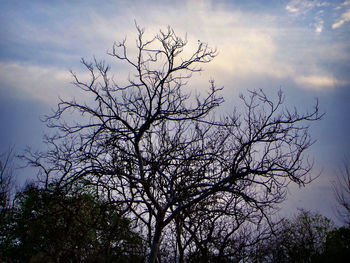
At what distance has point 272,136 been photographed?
10016 mm

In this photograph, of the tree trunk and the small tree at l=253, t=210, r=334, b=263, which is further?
the small tree at l=253, t=210, r=334, b=263

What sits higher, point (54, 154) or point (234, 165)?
point (54, 154)

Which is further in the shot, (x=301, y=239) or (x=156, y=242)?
(x=301, y=239)

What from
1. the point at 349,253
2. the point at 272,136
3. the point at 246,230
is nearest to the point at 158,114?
the point at 272,136

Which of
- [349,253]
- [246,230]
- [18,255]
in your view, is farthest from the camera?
[18,255]

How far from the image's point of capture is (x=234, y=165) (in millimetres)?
9070

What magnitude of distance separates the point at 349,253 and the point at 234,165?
284 inches

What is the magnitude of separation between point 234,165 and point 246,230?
13966mm

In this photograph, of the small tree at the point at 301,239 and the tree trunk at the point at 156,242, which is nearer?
the tree trunk at the point at 156,242

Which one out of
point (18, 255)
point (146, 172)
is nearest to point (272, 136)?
point (146, 172)

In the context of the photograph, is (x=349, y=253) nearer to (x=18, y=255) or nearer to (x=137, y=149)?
(x=137, y=149)

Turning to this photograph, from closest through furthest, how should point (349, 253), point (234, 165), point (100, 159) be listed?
1. point (234, 165)
2. point (100, 159)
3. point (349, 253)

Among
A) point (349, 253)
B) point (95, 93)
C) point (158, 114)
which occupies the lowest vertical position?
point (349, 253)

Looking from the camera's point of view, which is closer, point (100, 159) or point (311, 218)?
point (100, 159)
